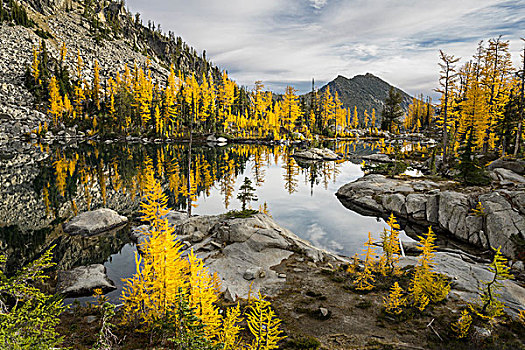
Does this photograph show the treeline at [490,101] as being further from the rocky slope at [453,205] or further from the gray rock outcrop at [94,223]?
the gray rock outcrop at [94,223]

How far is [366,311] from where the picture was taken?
34.7 feet

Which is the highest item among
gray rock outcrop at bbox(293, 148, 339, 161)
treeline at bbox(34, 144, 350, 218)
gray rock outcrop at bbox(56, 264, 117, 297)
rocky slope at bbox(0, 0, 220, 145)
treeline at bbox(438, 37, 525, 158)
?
rocky slope at bbox(0, 0, 220, 145)

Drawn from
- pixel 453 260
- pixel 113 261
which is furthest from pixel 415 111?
pixel 113 261

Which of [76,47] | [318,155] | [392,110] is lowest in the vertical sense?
[318,155]

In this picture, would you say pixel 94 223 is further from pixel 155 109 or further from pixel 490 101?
pixel 155 109

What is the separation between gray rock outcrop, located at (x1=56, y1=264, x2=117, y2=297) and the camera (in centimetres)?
1301

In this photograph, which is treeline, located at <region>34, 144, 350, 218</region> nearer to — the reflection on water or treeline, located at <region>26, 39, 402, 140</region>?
the reflection on water

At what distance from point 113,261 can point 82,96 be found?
100m

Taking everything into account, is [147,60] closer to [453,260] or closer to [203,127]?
[203,127]

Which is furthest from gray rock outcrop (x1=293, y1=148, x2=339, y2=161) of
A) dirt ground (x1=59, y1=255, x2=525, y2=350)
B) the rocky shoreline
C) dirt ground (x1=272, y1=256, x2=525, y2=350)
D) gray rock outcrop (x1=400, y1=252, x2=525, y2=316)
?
dirt ground (x1=59, y1=255, x2=525, y2=350)

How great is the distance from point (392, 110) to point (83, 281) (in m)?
109

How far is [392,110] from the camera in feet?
333

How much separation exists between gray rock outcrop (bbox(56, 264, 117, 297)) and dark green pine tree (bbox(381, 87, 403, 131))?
325 ft

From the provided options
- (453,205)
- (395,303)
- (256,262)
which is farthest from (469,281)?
(256,262)
